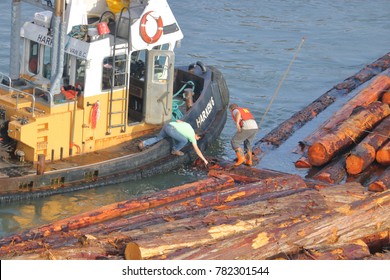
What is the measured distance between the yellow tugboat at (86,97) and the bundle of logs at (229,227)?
245cm

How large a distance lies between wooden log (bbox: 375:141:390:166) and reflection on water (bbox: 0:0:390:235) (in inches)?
68.3

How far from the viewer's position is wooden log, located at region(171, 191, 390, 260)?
1311cm

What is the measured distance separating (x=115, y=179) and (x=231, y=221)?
14.4ft

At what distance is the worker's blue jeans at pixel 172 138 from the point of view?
18.7 m

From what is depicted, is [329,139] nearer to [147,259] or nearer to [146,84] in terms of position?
[146,84]

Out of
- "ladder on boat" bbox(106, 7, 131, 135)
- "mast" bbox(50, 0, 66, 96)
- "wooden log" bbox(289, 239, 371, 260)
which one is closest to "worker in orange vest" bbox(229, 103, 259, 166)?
"ladder on boat" bbox(106, 7, 131, 135)

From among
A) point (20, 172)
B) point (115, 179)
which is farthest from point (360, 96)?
point (20, 172)

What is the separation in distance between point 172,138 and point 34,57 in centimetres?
289

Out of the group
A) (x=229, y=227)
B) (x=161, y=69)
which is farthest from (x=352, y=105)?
(x=229, y=227)

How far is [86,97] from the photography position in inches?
707

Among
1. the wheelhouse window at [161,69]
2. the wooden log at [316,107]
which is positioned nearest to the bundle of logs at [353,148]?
the wooden log at [316,107]

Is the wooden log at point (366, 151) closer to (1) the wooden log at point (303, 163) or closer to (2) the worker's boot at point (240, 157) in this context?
(1) the wooden log at point (303, 163)

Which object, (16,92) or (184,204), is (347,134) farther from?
(16,92)

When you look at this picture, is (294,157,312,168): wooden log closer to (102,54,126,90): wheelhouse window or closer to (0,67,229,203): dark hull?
(0,67,229,203): dark hull
